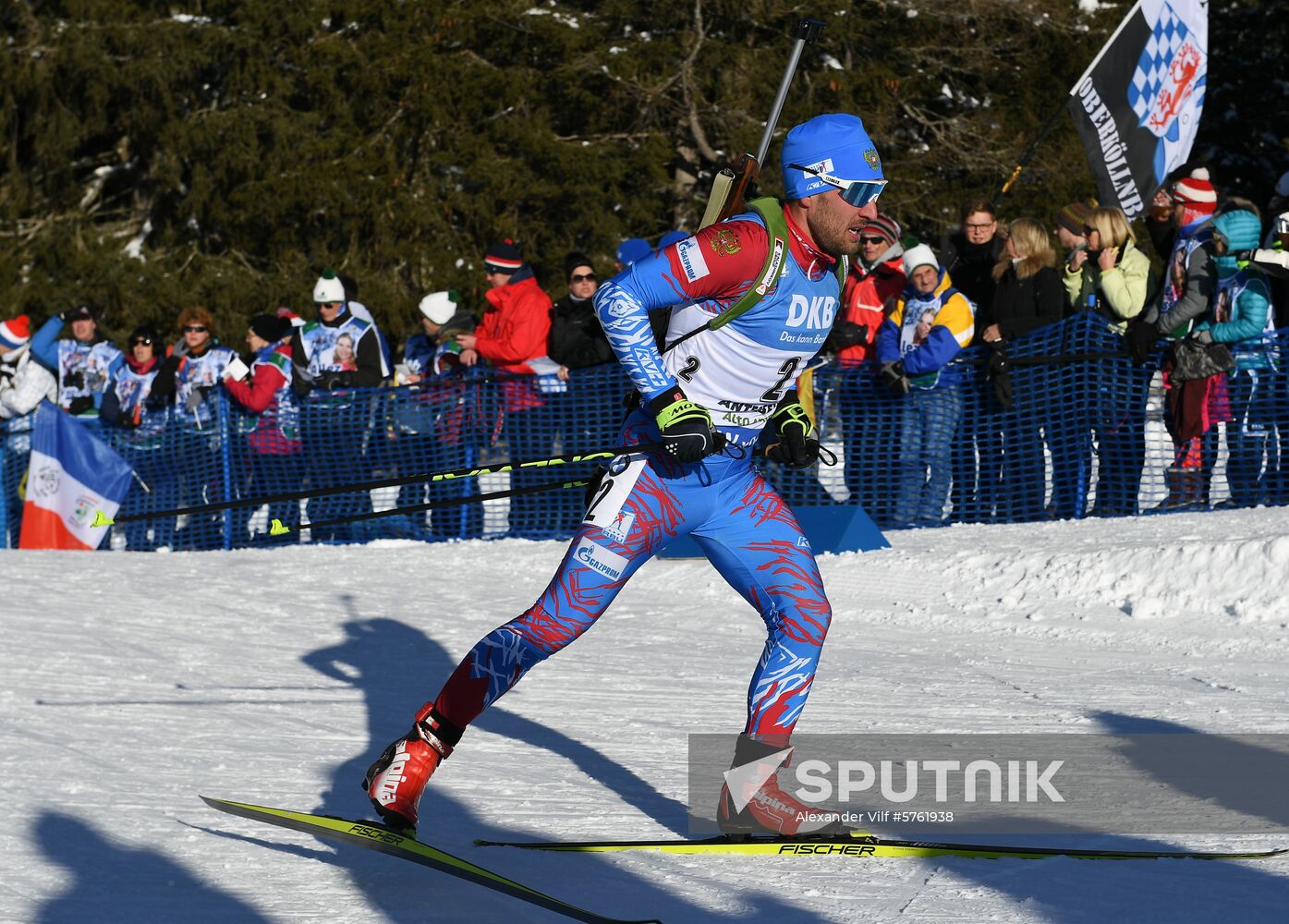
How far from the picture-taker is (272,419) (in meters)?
11.8

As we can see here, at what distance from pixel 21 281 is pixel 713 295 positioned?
2030cm

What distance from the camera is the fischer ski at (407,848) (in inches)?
160

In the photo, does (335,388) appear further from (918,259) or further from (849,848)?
(849,848)

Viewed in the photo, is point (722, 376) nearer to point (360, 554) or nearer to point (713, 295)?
point (713, 295)

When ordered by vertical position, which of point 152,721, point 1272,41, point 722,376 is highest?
point 1272,41

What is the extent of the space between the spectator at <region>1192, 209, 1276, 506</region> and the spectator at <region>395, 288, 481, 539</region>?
4.44 meters

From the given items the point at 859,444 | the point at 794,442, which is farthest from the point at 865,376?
the point at 794,442

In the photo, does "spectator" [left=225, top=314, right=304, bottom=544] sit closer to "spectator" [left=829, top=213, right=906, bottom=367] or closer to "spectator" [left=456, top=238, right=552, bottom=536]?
"spectator" [left=456, top=238, right=552, bottom=536]

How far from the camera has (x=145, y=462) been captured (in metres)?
12.4

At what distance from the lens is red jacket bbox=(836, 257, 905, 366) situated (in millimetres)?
10445

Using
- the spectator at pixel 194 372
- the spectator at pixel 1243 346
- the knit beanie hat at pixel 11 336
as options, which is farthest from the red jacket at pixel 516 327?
the knit beanie hat at pixel 11 336

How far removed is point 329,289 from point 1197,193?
5.69 metres

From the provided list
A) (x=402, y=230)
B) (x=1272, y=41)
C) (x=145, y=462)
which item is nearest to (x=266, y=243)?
(x=402, y=230)

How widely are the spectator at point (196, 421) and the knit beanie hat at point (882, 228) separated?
25.2 feet
